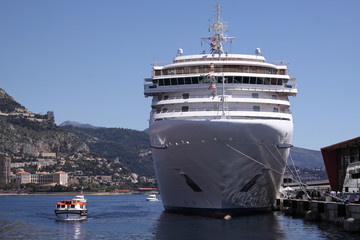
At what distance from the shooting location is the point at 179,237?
41.1 meters

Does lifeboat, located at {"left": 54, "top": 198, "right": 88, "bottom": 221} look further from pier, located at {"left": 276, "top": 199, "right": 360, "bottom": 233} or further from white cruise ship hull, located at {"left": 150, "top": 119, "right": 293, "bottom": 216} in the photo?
pier, located at {"left": 276, "top": 199, "right": 360, "bottom": 233}

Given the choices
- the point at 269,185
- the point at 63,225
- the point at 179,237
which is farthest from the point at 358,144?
the point at 63,225

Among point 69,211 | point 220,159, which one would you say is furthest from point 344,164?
point 69,211

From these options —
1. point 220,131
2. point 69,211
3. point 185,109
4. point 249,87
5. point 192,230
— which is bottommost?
point 192,230

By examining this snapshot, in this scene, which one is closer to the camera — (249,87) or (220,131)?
(220,131)

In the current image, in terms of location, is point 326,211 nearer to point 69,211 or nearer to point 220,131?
point 220,131

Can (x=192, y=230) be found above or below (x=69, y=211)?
below

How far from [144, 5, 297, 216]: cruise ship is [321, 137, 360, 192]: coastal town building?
761 centimetres

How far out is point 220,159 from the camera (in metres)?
46.3

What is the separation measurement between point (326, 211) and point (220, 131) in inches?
511

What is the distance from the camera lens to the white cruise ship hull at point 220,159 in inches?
1805

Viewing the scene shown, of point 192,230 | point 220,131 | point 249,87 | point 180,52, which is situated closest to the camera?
point 192,230

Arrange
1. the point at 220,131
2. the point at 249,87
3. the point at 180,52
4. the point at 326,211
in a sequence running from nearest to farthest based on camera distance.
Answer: the point at 220,131 < the point at 249,87 < the point at 326,211 < the point at 180,52

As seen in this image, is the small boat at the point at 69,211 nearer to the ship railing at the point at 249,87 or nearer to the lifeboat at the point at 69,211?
the lifeboat at the point at 69,211
